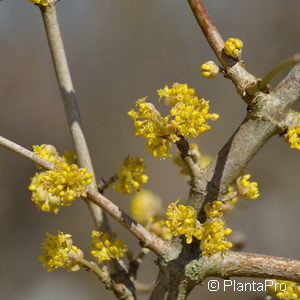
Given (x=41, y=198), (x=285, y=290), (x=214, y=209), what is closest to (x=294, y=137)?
(x=214, y=209)

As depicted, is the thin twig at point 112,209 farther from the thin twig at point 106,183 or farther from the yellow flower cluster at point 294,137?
the yellow flower cluster at point 294,137

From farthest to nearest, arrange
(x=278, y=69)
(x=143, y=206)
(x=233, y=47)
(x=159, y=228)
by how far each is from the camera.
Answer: (x=143, y=206), (x=159, y=228), (x=233, y=47), (x=278, y=69)

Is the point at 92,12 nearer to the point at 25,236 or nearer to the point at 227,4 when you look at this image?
the point at 227,4

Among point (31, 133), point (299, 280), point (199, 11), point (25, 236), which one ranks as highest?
point (31, 133)

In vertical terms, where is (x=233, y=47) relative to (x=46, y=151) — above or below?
above

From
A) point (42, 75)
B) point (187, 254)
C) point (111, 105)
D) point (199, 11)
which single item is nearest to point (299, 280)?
point (187, 254)

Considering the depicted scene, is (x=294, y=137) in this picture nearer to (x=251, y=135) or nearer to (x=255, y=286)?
(x=251, y=135)
